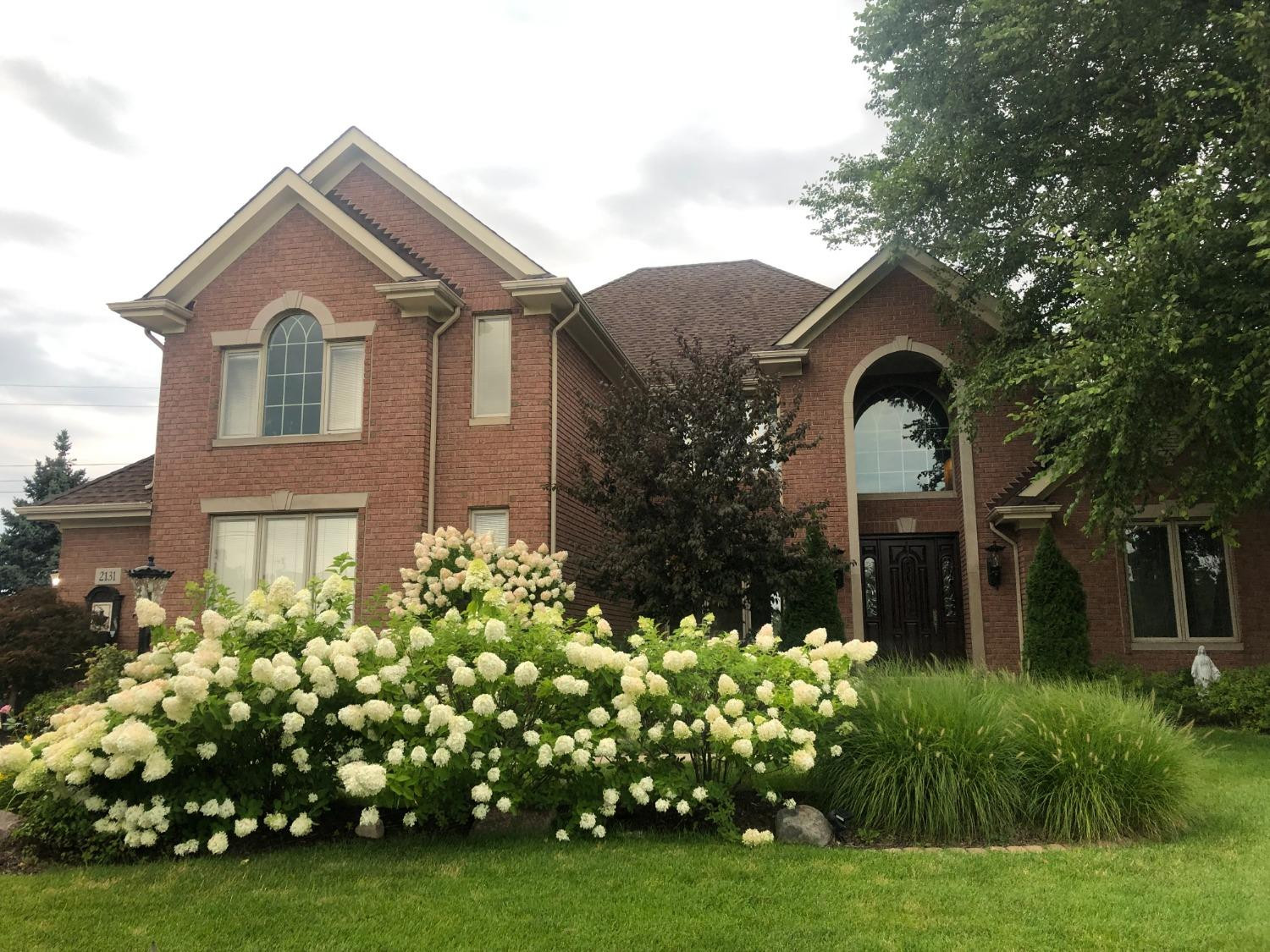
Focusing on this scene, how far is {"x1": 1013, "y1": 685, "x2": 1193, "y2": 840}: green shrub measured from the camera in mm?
6387

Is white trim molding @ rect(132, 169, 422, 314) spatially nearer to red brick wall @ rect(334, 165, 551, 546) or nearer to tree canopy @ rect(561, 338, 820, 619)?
red brick wall @ rect(334, 165, 551, 546)

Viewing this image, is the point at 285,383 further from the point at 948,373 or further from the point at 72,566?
the point at 948,373

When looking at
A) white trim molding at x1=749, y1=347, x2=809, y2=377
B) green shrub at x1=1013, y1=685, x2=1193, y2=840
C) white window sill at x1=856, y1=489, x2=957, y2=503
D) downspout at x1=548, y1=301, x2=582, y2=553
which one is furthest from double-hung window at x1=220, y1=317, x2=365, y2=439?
green shrub at x1=1013, y1=685, x2=1193, y2=840

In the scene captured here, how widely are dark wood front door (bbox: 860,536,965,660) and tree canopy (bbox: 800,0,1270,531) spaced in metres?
2.79

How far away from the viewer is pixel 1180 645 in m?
13.6

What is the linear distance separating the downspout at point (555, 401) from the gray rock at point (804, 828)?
7534 millimetres

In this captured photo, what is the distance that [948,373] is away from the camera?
14.9 meters

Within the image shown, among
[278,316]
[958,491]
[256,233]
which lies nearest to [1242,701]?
[958,491]

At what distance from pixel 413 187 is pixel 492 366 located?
12.7 ft

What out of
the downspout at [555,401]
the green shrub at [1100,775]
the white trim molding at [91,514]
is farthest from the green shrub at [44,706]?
the green shrub at [1100,775]

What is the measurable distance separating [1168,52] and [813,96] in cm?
507

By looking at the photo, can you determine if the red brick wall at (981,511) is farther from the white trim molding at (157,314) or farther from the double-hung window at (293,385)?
the white trim molding at (157,314)

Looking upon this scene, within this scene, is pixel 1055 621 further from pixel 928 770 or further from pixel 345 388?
pixel 345 388

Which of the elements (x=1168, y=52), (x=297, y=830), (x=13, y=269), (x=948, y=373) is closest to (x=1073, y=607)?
(x=948, y=373)
